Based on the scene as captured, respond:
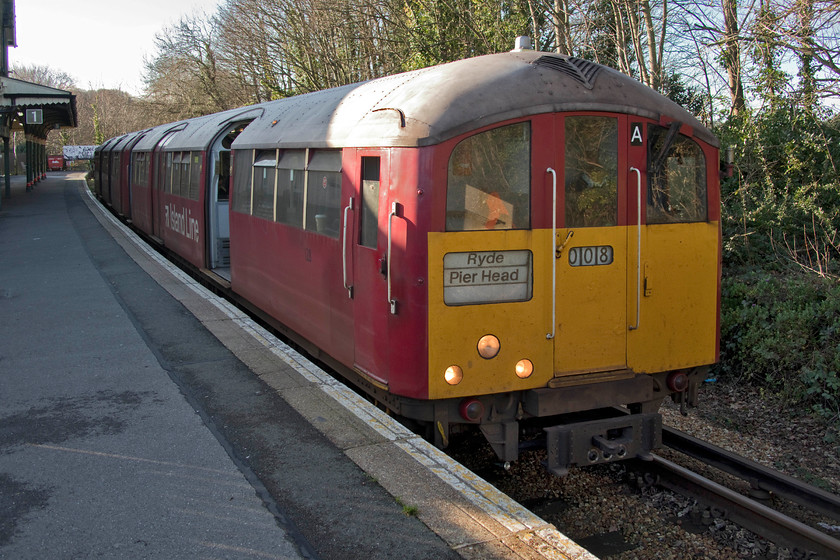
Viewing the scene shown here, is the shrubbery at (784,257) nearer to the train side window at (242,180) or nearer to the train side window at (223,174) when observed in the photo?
the train side window at (242,180)

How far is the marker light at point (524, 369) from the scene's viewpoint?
16.3 ft

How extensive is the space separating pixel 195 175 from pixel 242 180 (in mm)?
3596


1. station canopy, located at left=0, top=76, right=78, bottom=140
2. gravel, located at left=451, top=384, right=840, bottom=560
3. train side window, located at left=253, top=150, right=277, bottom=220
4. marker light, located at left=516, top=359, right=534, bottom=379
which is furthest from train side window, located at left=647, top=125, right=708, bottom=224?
station canopy, located at left=0, top=76, right=78, bottom=140

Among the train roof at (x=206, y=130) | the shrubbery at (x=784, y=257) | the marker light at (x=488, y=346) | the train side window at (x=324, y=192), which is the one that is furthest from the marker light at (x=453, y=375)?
the train roof at (x=206, y=130)

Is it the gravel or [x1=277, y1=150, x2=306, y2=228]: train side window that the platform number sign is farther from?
the gravel

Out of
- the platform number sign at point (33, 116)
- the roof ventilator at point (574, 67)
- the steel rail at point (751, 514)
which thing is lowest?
the steel rail at point (751, 514)

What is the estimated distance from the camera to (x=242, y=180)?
343 inches

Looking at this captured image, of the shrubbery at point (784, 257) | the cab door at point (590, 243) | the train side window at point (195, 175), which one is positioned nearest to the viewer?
the cab door at point (590, 243)

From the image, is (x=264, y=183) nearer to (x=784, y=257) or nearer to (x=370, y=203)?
(x=370, y=203)

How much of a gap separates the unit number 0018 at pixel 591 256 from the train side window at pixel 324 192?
6.14 feet

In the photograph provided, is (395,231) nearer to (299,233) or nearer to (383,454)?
(383,454)

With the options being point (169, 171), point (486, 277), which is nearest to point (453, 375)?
point (486, 277)

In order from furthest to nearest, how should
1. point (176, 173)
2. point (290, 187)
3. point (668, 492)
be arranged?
point (176, 173), point (290, 187), point (668, 492)

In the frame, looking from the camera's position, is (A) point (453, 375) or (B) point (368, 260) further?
(B) point (368, 260)
